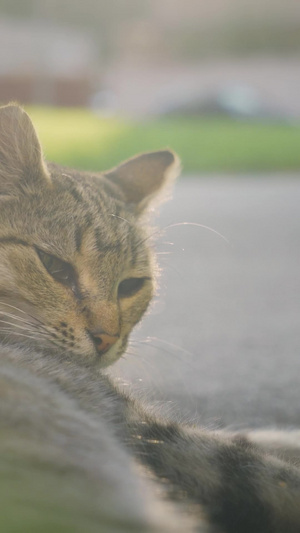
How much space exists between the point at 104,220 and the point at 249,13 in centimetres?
226

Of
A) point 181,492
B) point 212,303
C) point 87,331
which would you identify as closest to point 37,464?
point 181,492

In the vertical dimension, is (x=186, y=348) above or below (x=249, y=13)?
below

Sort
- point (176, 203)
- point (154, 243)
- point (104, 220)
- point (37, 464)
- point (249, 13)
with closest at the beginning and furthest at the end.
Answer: point (37, 464) < point (104, 220) < point (154, 243) < point (176, 203) < point (249, 13)

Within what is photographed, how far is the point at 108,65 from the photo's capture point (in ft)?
11.0

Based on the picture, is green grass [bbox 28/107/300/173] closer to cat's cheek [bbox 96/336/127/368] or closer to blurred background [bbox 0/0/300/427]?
blurred background [bbox 0/0/300/427]

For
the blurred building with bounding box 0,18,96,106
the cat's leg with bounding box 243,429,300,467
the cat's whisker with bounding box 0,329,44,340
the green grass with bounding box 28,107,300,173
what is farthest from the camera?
the blurred building with bounding box 0,18,96,106

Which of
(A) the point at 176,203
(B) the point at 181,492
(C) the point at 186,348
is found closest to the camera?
(B) the point at 181,492

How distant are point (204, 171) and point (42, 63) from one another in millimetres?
1272

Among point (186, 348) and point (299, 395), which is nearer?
point (299, 395)

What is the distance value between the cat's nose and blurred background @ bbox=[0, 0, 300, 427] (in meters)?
0.09

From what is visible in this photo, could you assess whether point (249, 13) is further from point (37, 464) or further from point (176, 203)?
point (37, 464)

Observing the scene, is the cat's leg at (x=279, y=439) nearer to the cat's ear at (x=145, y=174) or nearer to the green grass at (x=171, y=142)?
the cat's ear at (x=145, y=174)

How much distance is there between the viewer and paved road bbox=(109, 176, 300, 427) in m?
1.50

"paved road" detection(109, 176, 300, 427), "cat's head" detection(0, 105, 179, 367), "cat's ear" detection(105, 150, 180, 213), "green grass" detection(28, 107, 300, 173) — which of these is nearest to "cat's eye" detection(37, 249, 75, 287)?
"cat's head" detection(0, 105, 179, 367)
